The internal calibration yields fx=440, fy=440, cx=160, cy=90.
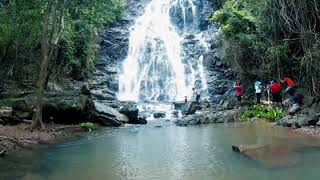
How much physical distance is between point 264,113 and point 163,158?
9589mm

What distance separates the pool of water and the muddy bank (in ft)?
2.06

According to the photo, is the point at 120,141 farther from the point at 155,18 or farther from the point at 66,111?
the point at 155,18

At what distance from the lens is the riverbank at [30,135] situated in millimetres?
14547

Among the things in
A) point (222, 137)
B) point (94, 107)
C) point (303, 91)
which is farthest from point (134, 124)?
point (303, 91)

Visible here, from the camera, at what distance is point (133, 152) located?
47.1ft

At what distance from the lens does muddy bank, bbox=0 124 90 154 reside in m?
14.5

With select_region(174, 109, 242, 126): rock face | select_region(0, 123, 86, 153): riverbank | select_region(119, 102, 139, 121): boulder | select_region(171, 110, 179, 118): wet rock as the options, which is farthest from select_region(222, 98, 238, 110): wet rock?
select_region(0, 123, 86, 153): riverbank

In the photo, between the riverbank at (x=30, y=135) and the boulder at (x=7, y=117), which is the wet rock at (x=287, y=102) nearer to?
the riverbank at (x=30, y=135)

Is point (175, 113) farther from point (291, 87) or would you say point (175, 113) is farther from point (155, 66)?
point (155, 66)

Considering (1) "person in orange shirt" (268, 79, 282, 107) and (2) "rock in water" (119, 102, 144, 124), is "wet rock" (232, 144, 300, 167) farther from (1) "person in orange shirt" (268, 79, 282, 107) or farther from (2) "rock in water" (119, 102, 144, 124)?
(2) "rock in water" (119, 102, 144, 124)

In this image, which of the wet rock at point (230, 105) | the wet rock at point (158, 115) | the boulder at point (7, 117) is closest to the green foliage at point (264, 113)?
the wet rock at point (230, 105)

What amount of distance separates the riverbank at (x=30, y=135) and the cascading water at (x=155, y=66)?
1247cm

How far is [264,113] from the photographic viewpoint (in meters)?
21.2

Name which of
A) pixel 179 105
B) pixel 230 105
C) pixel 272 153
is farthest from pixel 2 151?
pixel 179 105
